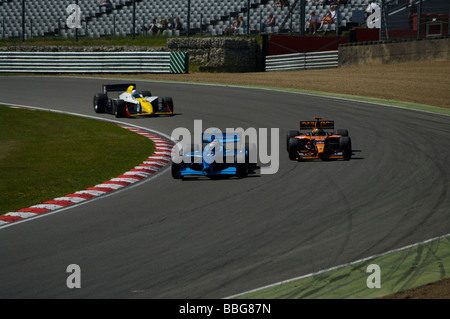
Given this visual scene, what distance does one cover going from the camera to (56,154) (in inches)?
594

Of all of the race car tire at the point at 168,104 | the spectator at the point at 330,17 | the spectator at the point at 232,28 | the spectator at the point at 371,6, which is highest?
the spectator at the point at 371,6

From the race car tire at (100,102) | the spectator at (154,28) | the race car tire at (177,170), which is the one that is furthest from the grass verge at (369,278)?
the spectator at (154,28)

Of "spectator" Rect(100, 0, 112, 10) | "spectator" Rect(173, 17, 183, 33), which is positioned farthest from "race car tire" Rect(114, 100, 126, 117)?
"spectator" Rect(100, 0, 112, 10)

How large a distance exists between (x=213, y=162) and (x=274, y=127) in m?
6.50

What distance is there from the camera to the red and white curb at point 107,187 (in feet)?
32.2

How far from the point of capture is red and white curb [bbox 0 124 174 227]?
9.80 meters

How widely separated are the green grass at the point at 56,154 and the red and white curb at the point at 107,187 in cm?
23

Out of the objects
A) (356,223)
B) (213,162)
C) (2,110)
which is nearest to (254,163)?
(213,162)

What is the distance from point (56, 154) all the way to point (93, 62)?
727 inches

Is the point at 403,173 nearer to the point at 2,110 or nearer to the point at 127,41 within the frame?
the point at 2,110

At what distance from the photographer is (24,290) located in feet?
21.2

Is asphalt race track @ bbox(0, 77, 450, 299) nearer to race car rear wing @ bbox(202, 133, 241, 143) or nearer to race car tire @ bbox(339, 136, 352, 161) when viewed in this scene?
race car tire @ bbox(339, 136, 352, 161)

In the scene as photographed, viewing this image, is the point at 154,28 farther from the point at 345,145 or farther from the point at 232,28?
the point at 345,145

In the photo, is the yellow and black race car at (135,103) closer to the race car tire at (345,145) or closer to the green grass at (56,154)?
the green grass at (56,154)
